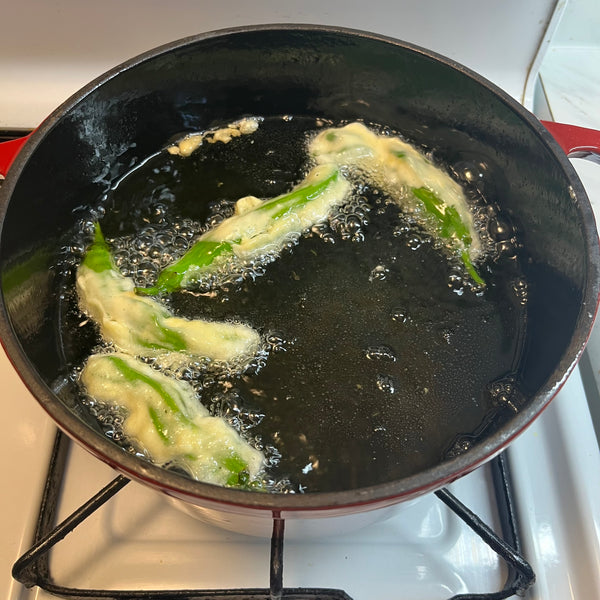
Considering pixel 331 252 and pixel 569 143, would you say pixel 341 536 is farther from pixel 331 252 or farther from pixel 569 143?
pixel 569 143

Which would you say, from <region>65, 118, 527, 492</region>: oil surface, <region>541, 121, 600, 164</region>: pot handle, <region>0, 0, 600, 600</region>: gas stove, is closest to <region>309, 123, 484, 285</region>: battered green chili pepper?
<region>65, 118, 527, 492</region>: oil surface

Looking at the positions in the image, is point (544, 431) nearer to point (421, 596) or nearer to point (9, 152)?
point (421, 596)

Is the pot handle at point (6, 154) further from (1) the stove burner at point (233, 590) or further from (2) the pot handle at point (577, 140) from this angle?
(2) the pot handle at point (577, 140)

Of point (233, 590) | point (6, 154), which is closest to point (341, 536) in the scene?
point (233, 590)

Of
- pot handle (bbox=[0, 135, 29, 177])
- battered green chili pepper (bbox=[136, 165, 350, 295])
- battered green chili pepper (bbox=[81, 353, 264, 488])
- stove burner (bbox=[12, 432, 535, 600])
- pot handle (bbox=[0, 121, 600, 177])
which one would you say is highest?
pot handle (bbox=[0, 121, 600, 177])

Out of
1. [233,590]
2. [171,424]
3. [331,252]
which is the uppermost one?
[331,252]

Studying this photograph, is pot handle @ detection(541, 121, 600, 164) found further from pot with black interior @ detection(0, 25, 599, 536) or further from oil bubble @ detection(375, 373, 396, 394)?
oil bubble @ detection(375, 373, 396, 394)

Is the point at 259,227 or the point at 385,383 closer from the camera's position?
the point at 385,383

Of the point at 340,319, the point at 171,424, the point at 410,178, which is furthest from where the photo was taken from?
the point at 410,178
